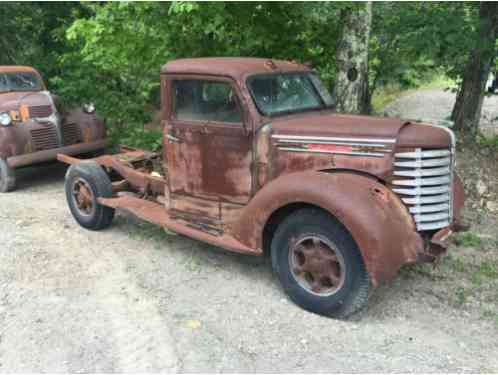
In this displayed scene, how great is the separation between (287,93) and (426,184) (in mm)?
1597

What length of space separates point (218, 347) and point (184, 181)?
180cm

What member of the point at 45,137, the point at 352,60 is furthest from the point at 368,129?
the point at 45,137

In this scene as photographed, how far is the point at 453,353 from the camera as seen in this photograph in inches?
131

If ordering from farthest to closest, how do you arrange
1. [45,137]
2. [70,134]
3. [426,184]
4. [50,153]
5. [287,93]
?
[70,134], [45,137], [50,153], [287,93], [426,184]

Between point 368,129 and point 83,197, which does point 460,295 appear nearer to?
point 368,129

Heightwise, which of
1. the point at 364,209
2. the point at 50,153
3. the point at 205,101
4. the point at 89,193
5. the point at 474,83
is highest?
the point at 474,83

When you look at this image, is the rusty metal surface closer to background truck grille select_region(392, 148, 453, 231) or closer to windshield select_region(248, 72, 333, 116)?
windshield select_region(248, 72, 333, 116)

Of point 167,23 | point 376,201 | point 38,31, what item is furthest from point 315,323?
point 38,31

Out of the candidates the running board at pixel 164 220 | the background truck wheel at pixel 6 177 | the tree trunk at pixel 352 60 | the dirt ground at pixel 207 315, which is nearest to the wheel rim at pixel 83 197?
the running board at pixel 164 220

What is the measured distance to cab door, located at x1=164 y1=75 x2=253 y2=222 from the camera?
14.1ft

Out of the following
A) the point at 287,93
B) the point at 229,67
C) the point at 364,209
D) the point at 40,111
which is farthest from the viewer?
the point at 40,111

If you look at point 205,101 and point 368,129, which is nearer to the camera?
point 368,129

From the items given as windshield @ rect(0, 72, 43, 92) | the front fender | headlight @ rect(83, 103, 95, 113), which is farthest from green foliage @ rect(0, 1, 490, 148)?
the front fender

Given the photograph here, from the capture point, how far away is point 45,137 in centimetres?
754
